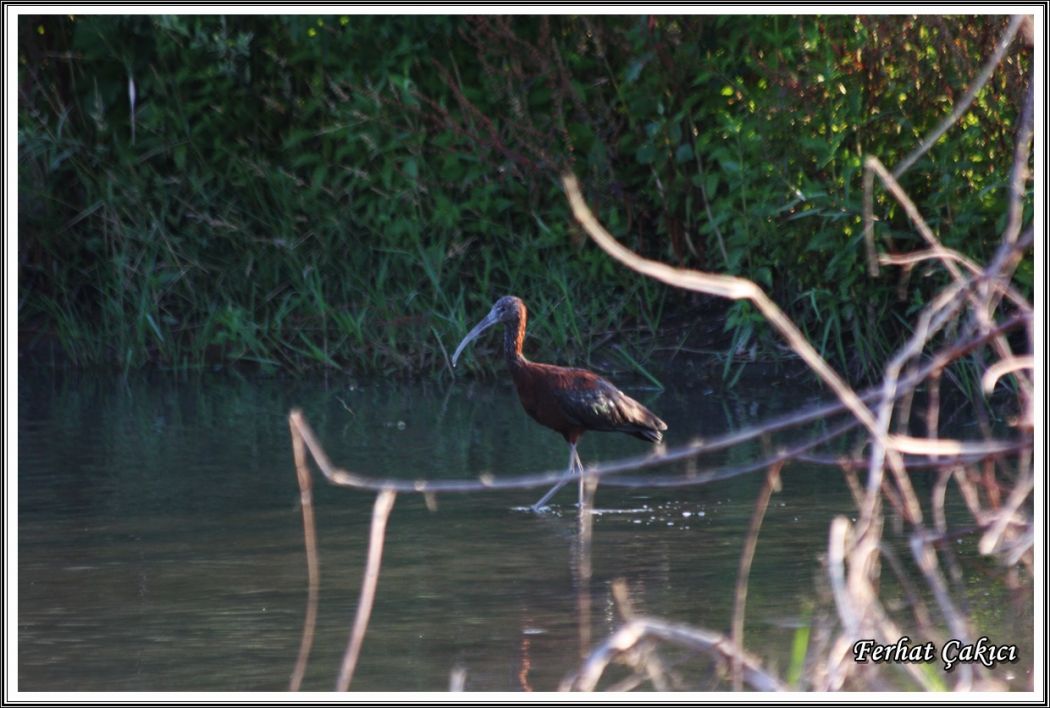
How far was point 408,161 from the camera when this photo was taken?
11211 mm

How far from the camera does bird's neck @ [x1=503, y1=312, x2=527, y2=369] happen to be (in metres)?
8.31

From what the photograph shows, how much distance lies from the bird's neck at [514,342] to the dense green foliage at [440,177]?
77.6 inches

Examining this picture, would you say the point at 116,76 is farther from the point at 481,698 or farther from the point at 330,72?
the point at 481,698

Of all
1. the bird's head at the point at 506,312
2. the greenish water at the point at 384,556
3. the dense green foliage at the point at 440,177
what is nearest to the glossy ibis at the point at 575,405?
the greenish water at the point at 384,556

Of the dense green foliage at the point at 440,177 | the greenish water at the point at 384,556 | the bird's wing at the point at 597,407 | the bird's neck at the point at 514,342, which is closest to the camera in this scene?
the greenish water at the point at 384,556

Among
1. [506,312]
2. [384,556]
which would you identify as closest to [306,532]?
[384,556]

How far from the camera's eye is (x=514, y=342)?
8508 millimetres

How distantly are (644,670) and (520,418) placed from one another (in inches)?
183

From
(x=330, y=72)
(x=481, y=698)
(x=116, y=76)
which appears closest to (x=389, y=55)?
(x=330, y=72)

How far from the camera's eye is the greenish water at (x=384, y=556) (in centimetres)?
532

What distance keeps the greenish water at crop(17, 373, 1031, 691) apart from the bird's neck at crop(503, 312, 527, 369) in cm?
51

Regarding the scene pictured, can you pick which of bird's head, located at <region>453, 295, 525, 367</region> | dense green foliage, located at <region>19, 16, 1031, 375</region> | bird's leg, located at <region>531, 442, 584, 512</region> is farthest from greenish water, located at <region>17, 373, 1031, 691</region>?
dense green foliage, located at <region>19, 16, 1031, 375</region>

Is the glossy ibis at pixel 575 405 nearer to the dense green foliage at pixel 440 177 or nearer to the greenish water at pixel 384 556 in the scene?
the greenish water at pixel 384 556

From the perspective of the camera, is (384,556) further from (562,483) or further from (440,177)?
(440,177)
